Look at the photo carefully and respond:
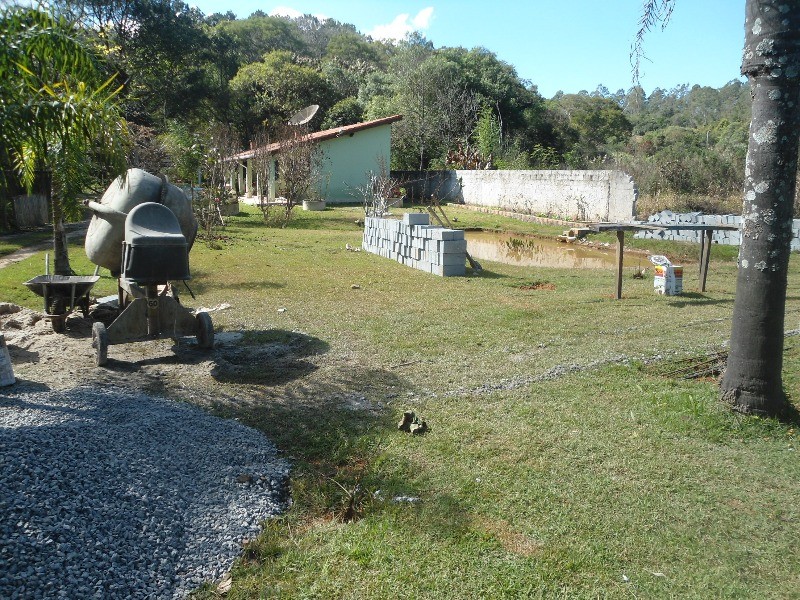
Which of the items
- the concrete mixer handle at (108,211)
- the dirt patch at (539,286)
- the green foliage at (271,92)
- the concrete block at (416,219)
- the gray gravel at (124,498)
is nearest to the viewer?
the gray gravel at (124,498)

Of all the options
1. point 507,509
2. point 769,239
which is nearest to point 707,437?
point 769,239

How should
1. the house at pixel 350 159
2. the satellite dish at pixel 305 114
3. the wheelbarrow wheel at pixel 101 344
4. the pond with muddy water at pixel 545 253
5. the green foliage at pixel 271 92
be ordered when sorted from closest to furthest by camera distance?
the wheelbarrow wheel at pixel 101 344
the pond with muddy water at pixel 545 253
the house at pixel 350 159
the satellite dish at pixel 305 114
the green foliage at pixel 271 92

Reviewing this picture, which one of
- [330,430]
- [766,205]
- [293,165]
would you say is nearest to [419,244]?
[330,430]

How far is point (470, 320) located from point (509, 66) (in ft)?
132

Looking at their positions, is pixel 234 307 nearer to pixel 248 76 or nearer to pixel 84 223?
pixel 84 223

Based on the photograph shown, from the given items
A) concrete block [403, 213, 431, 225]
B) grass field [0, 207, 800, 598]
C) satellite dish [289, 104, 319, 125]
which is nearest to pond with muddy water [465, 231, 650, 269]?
concrete block [403, 213, 431, 225]

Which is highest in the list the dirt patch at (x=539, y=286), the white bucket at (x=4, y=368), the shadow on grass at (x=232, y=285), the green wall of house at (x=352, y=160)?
the green wall of house at (x=352, y=160)

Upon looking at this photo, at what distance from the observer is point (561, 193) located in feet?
82.0

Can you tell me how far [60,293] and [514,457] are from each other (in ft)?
19.5

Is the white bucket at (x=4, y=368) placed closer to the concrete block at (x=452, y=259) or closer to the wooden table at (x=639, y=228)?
the wooden table at (x=639, y=228)

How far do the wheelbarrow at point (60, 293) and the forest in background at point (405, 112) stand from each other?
13718 mm

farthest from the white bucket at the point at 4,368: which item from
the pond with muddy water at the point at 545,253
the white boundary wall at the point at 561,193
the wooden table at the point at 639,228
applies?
the white boundary wall at the point at 561,193

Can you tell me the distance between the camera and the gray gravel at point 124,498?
3.21 metres

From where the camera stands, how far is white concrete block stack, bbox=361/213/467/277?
43.2 ft
